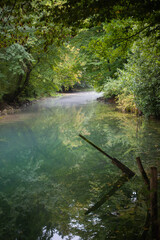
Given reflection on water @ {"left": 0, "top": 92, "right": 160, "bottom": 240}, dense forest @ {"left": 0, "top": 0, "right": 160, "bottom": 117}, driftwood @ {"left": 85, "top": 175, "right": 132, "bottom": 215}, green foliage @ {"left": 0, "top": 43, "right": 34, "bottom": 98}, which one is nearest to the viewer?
reflection on water @ {"left": 0, "top": 92, "right": 160, "bottom": 240}

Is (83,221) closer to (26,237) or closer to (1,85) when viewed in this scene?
(26,237)

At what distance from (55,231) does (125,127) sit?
787cm

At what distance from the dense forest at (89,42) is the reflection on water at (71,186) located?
3.12m

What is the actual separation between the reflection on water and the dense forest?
123 inches

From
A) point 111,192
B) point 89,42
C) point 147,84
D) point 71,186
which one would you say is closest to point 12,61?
point 147,84

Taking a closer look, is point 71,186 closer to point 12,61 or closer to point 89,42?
point 89,42

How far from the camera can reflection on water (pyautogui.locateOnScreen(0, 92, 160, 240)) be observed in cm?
353

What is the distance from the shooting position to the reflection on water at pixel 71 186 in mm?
3529

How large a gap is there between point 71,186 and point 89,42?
406cm

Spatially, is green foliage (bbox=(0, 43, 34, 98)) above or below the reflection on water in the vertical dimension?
above

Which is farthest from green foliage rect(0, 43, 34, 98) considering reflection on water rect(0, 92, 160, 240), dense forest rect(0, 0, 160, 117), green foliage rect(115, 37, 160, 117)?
green foliage rect(115, 37, 160, 117)

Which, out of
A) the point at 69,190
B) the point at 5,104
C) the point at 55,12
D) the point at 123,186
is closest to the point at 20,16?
the point at 55,12

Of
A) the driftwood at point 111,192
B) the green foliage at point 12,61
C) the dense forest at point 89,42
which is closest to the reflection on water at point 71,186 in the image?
the driftwood at point 111,192

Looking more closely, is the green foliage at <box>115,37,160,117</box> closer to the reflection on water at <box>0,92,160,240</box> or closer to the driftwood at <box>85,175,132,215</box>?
→ the reflection on water at <box>0,92,160,240</box>
